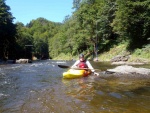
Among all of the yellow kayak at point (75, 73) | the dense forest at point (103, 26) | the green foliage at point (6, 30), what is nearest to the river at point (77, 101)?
the yellow kayak at point (75, 73)

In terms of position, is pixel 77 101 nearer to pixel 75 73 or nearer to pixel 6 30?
pixel 75 73

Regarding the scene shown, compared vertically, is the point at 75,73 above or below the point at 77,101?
above

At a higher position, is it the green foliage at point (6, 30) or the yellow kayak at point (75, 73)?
the green foliage at point (6, 30)

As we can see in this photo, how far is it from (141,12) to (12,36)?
104ft

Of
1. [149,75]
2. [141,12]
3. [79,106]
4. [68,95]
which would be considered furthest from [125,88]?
[141,12]

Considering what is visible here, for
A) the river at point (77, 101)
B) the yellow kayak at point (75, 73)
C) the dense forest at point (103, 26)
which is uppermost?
the dense forest at point (103, 26)

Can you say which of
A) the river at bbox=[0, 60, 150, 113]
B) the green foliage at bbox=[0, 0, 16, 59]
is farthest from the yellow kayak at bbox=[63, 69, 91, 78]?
the green foliage at bbox=[0, 0, 16, 59]

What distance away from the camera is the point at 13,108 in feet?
24.5

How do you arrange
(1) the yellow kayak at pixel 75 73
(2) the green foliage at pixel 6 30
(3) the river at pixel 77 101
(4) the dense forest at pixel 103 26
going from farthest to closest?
(2) the green foliage at pixel 6 30, (4) the dense forest at pixel 103 26, (1) the yellow kayak at pixel 75 73, (3) the river at pixel 77 101

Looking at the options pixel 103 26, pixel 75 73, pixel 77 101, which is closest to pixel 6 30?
pixel 103 26

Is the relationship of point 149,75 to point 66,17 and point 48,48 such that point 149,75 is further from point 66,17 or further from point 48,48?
point 48,48

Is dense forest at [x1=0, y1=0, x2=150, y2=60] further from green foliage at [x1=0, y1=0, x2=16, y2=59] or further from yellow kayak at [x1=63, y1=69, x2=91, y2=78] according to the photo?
yellow kayak at [x1=63, y1=69, x2=91, y2=78]

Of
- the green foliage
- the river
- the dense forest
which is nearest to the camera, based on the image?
the river

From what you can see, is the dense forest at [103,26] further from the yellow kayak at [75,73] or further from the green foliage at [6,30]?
the yellow kayak at [75,73]
